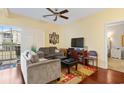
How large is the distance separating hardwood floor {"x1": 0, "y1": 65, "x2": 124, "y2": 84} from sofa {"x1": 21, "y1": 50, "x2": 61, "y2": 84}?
0.14 metres

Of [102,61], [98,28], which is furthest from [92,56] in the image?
[98,28]

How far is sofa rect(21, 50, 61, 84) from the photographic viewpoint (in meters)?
1.82

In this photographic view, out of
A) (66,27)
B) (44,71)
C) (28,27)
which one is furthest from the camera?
(66,27)

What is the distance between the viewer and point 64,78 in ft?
6.49

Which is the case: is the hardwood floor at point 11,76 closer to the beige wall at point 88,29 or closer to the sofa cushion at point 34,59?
Answer: the sofa cushion at point 34,59

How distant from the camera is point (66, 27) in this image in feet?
7.02

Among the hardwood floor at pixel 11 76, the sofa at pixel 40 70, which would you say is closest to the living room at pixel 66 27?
the sofa at pixel 40 70

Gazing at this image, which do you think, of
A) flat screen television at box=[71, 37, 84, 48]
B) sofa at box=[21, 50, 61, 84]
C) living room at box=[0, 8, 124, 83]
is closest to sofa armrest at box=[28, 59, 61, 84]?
sofa at box=[21, 50, 61, 84]

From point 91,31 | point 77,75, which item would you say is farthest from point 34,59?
point 91,31

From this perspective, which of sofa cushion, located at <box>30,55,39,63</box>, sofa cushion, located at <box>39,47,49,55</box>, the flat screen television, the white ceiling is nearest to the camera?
the white ceiling

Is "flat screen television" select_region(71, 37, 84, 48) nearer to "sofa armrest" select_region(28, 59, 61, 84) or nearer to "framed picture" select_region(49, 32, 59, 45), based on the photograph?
"framed picture" select_region(49, 32, 59, 45)

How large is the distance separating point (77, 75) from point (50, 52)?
2.16 ft

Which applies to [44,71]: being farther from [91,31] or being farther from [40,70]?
[91,31]

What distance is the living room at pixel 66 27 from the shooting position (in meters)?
1.84
